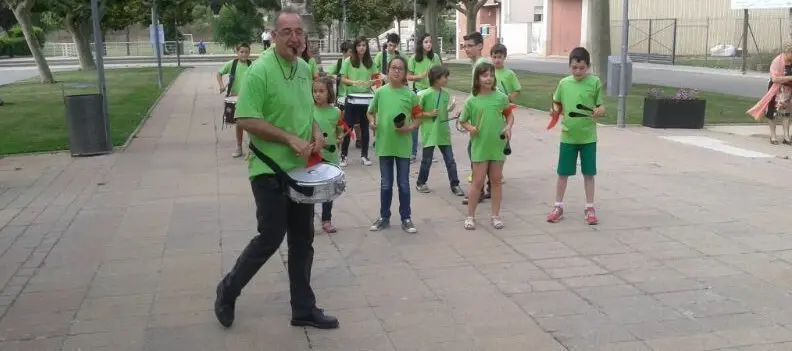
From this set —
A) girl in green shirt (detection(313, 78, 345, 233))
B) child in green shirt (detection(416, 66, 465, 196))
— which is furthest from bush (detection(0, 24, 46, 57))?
girl in green shirt (detection(313, 78, 345, 233))

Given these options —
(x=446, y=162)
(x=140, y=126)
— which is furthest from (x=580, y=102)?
(x=140, y=126)

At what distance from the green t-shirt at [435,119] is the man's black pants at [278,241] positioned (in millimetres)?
3419

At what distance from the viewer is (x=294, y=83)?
14.5 feet

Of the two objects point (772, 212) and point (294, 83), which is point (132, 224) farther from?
point (772, 212)

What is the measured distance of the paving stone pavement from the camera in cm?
460

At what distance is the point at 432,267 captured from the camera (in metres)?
5.88

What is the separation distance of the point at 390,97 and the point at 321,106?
24.9 inches

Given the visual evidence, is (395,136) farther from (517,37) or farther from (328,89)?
(517,37)

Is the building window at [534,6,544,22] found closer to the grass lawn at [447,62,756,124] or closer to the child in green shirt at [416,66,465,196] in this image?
the grass lawn at [447,62,756,124]

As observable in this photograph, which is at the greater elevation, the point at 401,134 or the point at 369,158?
the point at 401,134

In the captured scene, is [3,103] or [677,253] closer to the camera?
[677,253]

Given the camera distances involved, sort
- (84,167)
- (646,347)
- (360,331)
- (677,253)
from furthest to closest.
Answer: (84,167)
(677,253)
(360,331)
(646,347)

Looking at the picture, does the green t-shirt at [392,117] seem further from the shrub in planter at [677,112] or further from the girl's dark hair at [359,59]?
the shrub in planter at [677,112]

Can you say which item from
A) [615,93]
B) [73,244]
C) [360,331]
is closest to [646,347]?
[360,331]
